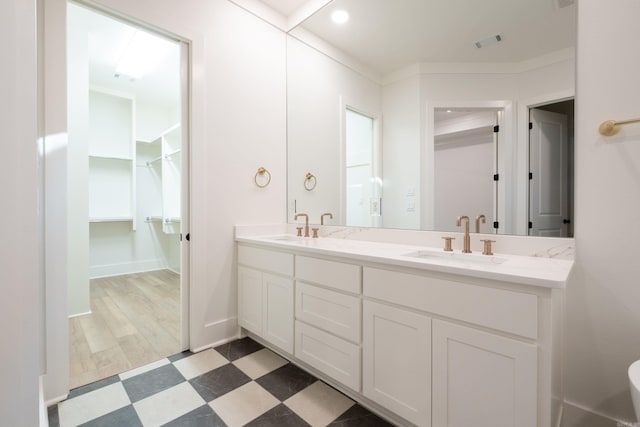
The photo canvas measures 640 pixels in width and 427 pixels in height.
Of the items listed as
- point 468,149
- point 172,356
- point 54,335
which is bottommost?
point 172,356

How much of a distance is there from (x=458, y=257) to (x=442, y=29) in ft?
4.54

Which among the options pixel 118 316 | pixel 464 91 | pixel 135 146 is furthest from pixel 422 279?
pixel 135 146

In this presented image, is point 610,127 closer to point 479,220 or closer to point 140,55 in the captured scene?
point 479,220

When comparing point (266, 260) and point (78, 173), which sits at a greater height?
point (78, 173)

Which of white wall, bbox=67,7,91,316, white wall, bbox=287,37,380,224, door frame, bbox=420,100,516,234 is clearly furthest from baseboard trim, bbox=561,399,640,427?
white wall, bbox=67,7,91,316

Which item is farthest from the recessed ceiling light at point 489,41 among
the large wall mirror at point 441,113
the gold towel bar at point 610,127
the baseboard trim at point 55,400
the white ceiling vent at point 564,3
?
the baseboard trim at point 55,400

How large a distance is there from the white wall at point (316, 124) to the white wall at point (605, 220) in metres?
1.39

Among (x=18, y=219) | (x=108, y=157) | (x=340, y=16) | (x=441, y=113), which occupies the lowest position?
(x=18, y=219)

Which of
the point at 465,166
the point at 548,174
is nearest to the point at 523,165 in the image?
the point at 548,174

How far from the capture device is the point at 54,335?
4.95ft

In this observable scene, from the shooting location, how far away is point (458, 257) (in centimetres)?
149

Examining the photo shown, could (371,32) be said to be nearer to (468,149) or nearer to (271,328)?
(468,149)

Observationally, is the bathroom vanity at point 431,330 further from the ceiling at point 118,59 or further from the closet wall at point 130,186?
the closet wall at point 130,186

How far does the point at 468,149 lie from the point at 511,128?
229mm
